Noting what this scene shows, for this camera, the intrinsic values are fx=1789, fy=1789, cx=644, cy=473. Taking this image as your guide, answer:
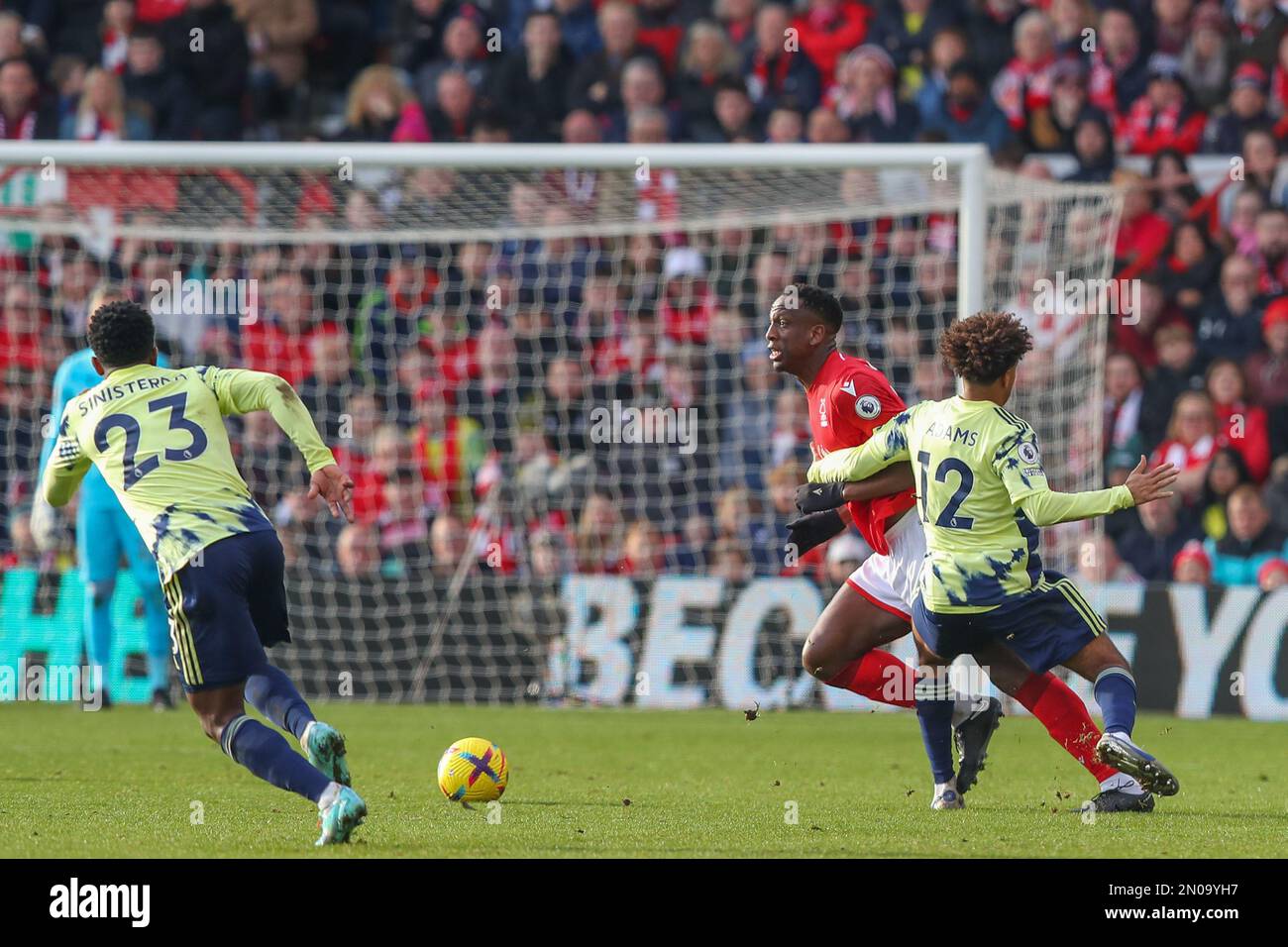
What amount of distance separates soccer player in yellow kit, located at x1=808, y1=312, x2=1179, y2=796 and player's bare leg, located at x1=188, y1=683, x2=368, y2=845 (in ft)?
7.38

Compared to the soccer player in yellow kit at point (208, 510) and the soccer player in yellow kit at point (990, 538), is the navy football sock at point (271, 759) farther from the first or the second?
the soccer player in yellow kit at point (990, 538)

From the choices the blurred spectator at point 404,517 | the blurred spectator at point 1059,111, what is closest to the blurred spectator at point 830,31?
the blurred spectator at point 1059,111

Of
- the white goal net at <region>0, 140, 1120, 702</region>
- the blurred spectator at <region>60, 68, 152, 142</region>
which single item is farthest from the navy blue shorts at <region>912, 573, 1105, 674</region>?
the blurred spectator at <region>60, 68, 152, 142</region>

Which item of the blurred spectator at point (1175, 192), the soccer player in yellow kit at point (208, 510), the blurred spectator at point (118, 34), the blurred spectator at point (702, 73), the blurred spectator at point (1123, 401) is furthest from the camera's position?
the blurred spectator at point (118, 34)

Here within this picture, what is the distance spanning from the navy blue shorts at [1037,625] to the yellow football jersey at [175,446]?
230 centimetres

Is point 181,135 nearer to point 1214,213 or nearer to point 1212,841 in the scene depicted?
point 1214,213

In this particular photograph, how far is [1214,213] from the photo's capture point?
13.4 m

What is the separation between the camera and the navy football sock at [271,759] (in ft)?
17.9

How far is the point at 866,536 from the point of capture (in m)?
7.29

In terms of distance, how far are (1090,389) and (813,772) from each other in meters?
4.67

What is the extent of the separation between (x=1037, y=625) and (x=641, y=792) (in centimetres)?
195

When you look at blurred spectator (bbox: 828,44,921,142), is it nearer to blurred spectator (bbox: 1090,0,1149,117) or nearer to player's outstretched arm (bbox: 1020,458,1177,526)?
blurred spectator (bbox: 1090,0,1149,117)

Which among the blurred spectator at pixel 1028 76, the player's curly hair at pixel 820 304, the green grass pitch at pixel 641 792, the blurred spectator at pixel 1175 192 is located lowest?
the green grass pitch at pixel 641 792

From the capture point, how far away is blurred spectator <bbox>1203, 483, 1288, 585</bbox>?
1164 cm
